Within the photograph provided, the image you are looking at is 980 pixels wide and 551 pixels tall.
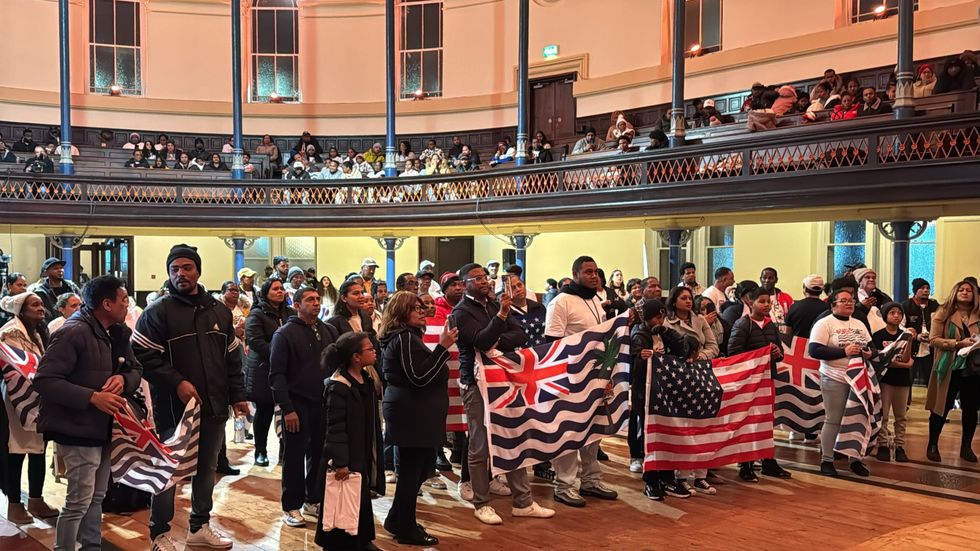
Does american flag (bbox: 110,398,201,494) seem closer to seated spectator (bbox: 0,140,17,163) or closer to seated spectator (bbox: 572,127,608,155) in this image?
seated spectator (bbox: 572,127,608,155)

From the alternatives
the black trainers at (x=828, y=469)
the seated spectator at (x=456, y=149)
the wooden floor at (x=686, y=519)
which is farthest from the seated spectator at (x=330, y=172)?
the black trainers at (x=828, y=469)

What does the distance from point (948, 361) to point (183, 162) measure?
57.3ft

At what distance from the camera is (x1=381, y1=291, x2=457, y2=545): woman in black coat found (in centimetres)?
502

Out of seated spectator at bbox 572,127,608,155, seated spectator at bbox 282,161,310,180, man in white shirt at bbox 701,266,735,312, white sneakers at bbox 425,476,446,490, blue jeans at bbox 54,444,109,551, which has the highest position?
seated spectator at bbox 572,127,608,155

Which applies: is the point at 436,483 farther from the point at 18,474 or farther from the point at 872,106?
the point at 872,106

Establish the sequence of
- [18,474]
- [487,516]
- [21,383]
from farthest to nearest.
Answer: [18,474]
[487,516]
[21,383]

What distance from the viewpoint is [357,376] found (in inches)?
189

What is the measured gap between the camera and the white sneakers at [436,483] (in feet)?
21.7

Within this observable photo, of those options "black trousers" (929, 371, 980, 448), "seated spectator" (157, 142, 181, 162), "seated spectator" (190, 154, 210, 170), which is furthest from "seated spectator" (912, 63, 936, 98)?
"seated spectator" (157, 142, 181, 162)

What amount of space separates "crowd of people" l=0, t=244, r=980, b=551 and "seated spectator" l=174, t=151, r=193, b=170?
12805mm

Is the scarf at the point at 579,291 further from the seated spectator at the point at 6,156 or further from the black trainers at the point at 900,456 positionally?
the seated spectator at the point at 6,156

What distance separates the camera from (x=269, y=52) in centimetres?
2384

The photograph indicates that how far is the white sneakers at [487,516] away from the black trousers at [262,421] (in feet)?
6.64

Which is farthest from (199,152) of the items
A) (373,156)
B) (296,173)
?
(373,156)
